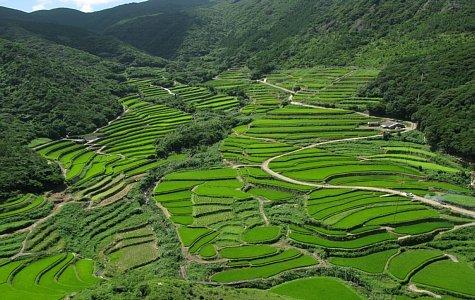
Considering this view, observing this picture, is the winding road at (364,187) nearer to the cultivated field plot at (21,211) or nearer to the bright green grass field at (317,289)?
the bright green grass field at (317,289)

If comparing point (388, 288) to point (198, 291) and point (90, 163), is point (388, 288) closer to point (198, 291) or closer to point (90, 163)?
point (198, 291)

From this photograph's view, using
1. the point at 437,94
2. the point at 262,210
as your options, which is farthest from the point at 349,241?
the point at 437,94

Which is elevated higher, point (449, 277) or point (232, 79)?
point (232, 79)

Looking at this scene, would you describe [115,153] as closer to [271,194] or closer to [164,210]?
[164,210]

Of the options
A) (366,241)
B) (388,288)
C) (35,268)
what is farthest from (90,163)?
(388,288)

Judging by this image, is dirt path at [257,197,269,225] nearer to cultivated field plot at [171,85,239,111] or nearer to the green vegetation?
the green vegetation
